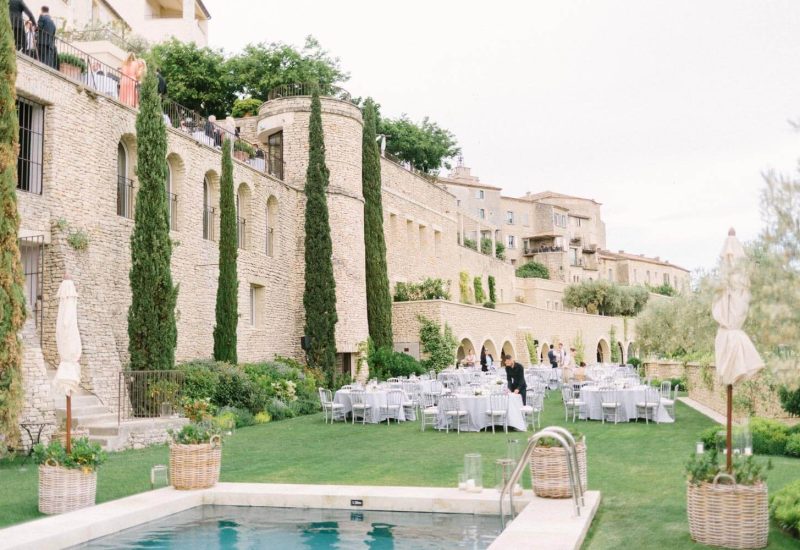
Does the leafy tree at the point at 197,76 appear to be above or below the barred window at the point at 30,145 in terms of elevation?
above

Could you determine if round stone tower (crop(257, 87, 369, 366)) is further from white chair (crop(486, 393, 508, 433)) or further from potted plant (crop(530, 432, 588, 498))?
potted plant (crop(530, 432, 588, 498))

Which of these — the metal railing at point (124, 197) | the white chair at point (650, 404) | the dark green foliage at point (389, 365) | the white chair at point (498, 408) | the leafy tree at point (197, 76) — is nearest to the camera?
the white chair at point (498, 408)

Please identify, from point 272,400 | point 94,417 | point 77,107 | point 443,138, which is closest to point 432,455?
point 94,417

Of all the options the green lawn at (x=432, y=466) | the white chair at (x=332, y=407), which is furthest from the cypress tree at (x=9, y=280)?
the white chair at (x=332, y=407)

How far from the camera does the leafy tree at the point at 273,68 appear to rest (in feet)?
122

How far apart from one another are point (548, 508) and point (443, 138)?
42.7 meters

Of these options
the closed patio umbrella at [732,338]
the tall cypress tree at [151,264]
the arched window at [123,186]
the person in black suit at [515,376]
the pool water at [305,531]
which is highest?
the arched window at [123,186]

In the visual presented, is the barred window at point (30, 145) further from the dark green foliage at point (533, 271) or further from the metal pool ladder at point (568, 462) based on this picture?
the dark green foliage at point (533, 271)

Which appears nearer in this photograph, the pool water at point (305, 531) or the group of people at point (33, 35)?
the pool water at point (305, 531)

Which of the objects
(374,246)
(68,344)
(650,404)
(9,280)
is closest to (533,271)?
(374,246)

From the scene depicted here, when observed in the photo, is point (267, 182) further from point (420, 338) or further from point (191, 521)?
point (191, 521)

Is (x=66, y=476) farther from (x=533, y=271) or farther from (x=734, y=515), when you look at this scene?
(x=533, y=271)

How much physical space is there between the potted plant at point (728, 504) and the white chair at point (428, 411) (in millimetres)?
9709

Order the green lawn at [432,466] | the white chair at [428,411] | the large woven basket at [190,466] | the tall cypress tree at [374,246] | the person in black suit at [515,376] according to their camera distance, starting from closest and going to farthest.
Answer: the green lawn at [432,466] < the large woven basket at [190,466] < the white chair at [428,411] < the person in black suit at [515,376] < the tall cypress tree at [374,246]
